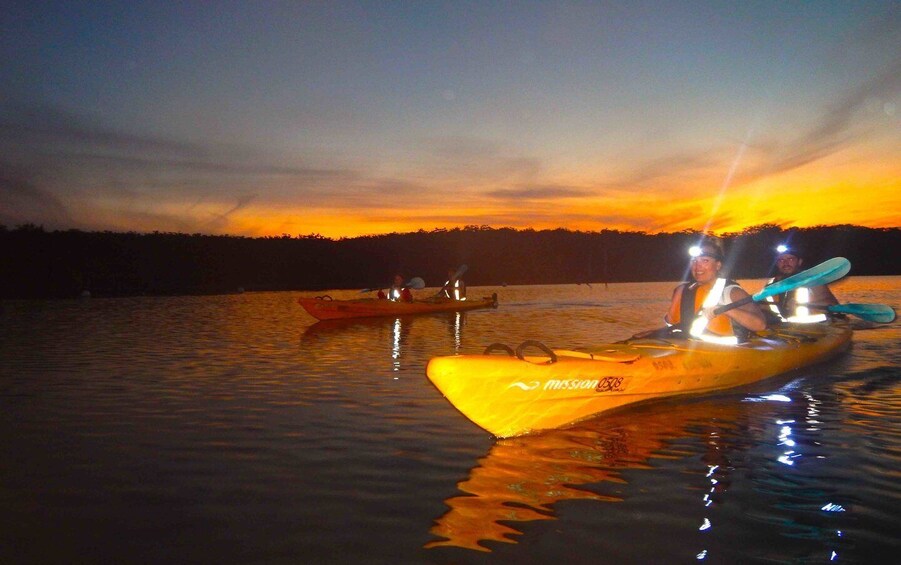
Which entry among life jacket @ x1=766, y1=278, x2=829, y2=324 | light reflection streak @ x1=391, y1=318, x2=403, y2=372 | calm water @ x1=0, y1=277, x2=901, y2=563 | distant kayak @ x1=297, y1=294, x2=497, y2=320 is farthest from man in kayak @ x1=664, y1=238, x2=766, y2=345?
distant kayak @ x1=297, y1=294, x2=497, y2=320

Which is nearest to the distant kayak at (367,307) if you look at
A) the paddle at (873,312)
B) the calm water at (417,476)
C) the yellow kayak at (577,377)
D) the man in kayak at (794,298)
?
the calm water at (417,476)

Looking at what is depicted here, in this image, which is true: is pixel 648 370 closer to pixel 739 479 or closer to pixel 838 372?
pixel 739 479

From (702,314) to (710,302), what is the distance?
17 centimetres

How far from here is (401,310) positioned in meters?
24.1

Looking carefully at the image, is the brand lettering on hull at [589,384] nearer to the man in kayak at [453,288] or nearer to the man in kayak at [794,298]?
the man in kayak at [794,298]

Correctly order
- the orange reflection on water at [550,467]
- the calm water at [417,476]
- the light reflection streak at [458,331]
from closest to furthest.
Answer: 1. the calm water at [417,476]
2. the orange reflection on water at [550,467]
3. the light reflection streak at [458,331]

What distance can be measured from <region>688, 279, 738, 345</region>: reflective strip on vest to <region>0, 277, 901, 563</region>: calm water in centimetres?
76

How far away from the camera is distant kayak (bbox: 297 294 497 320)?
2164 centimetres

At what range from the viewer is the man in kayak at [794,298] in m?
12.0

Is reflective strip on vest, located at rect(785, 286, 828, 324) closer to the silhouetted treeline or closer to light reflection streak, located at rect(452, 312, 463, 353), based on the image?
light reflection streak, located at rect(452, 312, 463, 353)

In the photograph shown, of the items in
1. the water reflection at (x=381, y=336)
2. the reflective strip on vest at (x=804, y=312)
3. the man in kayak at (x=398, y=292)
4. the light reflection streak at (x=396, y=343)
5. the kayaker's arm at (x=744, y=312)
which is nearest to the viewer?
the kayaker's arm at (x=744, y=312)

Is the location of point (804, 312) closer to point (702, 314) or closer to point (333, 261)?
point (702, 314)

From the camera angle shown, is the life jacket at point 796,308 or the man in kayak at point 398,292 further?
the man in kayak at point 398,292

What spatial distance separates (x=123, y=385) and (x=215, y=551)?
6.79m
